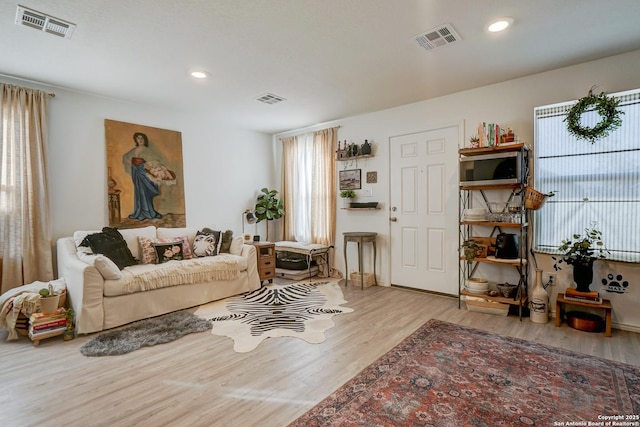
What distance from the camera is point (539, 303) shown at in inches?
123

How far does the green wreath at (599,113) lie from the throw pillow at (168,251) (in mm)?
4480

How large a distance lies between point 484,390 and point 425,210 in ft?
8.40

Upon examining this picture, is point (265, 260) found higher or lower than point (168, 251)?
lower

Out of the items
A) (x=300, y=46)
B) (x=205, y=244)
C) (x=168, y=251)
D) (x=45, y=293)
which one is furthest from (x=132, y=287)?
(x=300, y=46)

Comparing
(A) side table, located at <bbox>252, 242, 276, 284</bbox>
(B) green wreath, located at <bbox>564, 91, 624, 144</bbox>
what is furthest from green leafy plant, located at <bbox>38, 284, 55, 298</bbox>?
(B) green wreath, located at <bbox>564, 91, 624, 144</bbox>

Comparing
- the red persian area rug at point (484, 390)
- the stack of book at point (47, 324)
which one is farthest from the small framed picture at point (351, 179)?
the stack of book at point (47, 324)

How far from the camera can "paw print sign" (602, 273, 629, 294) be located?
293cm

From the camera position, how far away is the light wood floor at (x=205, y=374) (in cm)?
177

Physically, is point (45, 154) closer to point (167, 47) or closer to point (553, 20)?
point (167, 47)

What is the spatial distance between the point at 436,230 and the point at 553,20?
2.44 m

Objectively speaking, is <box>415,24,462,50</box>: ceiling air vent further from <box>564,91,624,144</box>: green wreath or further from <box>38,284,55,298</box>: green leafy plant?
<box>38,284,55,298</box>: green leafy plant

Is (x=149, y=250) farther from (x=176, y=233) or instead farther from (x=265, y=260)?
(x=265, y=260)

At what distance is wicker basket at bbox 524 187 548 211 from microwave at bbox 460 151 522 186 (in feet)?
0.49

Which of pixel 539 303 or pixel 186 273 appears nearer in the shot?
pixel 539 303
